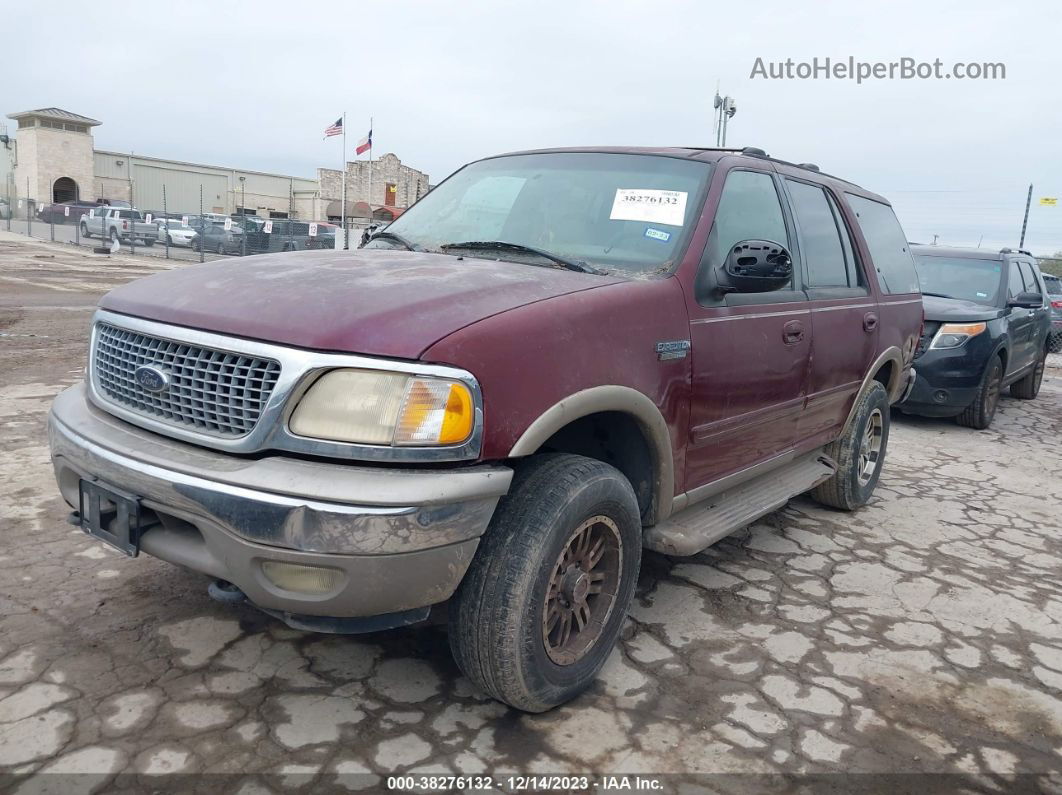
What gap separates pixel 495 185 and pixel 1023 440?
6350mm

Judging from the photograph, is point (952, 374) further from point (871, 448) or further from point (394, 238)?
point (394, 238)

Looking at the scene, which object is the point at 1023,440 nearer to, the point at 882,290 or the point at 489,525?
the point at 882,290

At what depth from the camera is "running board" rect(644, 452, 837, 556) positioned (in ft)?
10.4

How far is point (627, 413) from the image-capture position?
284 centimetres

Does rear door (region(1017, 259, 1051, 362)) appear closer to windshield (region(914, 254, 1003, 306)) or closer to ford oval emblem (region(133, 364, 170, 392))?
windshield (region(914, 254, 1003, 306))

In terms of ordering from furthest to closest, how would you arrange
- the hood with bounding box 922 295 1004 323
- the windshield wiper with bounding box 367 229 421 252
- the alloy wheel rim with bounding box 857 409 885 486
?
the hood with bounding box 922 295 1004 323, the alloy wheel rim with bounding box 857 409 885 486, the windshield wiper with bounding box 367 229 421 252

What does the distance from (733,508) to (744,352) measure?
0.72 m

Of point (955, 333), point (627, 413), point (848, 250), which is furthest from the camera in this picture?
point (955, 333)

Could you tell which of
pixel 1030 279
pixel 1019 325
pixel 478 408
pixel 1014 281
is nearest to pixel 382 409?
pixel 478 408

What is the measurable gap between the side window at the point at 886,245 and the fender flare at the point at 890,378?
1.24 feet

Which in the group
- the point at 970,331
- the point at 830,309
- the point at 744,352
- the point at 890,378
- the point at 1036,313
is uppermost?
the point at 830,309

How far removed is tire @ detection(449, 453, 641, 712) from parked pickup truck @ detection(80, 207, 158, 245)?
99.5ft

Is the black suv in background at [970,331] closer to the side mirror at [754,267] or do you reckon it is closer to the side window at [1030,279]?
the side window at [1030,279]

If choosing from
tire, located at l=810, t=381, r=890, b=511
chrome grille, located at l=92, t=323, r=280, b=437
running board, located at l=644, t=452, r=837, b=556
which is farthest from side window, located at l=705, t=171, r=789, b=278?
chrome grille, located at l=92, t=323, r=280, b=437
